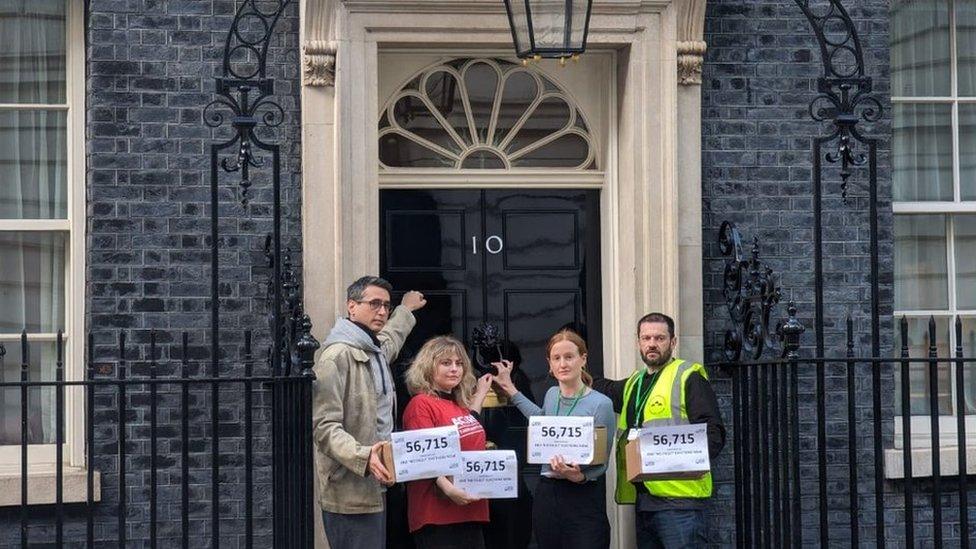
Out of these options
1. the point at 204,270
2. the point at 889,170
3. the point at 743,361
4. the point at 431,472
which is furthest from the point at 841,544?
the point at 204,270

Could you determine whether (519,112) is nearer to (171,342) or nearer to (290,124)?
(290,124)

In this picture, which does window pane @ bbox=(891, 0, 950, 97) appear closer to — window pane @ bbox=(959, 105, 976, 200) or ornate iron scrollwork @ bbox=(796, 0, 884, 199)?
window pane @ bbox=(959, 105, 976, 200)

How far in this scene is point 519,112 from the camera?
10.1 meters

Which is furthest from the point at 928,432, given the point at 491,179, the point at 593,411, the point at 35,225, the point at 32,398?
the point at 35,225

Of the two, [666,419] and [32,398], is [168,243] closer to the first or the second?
[32,398]

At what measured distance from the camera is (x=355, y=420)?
336 inches

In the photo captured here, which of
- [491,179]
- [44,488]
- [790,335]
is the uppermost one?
[491,179]

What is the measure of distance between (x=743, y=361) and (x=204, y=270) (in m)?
2.88

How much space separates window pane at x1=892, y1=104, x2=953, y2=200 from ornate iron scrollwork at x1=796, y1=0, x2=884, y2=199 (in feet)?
1.06

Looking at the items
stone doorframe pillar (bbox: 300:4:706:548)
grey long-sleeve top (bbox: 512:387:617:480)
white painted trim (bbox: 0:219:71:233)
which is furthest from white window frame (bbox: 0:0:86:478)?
grey long-sleeve top (bbox: 512:387:617:480)

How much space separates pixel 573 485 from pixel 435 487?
692mm

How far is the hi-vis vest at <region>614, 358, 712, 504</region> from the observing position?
8695 mm

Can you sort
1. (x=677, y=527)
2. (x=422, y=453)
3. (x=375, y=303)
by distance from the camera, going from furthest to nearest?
1. (x=677, y=527)
2. (x=375, y=303)
3. (x=422, y=453)

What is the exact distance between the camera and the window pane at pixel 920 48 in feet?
34.4
